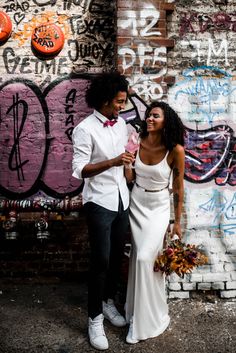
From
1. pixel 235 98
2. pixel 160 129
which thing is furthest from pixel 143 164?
pixel 235 98

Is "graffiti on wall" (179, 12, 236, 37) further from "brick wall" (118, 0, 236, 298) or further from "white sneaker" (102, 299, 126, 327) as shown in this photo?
"white sneaker" (102, 299, 126, 327)

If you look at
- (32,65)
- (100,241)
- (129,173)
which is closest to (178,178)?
(129,173)

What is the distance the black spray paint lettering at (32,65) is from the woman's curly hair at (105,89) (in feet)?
3.36

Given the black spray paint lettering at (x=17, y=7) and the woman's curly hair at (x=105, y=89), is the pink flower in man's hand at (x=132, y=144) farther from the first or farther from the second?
the black spray paint lettering at (x=17, y=7)

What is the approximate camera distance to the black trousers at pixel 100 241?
3350mm

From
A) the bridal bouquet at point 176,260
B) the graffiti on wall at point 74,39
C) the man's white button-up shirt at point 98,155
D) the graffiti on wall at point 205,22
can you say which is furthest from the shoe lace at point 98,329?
the graffiti on wall at point 205,22

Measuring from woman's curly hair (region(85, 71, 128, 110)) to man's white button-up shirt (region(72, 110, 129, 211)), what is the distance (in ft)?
0.35

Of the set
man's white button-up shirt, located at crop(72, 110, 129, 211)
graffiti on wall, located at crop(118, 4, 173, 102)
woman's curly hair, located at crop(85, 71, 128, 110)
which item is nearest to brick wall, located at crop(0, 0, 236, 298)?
graffiti on wall, located at crop(118, 4, 173, 102)

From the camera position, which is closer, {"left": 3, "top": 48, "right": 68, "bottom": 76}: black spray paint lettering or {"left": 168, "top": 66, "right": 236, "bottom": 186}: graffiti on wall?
{"left": 168, "top": 66, "right": 236, "bottom": 186}: graffiti on wall

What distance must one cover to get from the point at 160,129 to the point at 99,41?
144 centimetres

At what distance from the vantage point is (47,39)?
4.25 m

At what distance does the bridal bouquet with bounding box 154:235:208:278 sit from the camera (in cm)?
339

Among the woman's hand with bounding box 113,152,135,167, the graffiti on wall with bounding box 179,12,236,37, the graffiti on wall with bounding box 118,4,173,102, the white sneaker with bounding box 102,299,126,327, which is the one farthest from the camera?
the graffiti on wall with bounding box 179,12,236,37

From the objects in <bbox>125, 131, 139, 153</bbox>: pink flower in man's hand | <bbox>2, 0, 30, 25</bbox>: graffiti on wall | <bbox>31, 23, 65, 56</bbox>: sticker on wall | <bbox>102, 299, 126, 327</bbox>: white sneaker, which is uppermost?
<bbox>2, 0, 30, 25</bbox>: graffiti on wall
